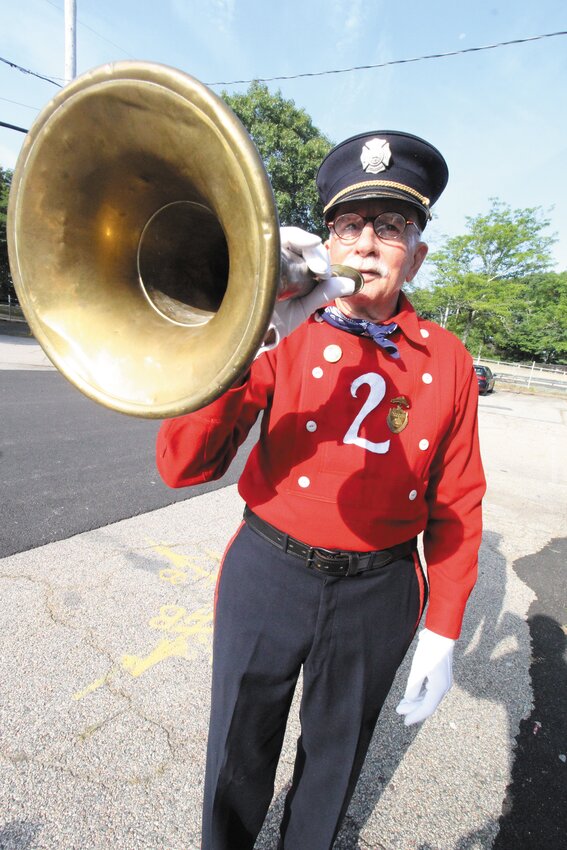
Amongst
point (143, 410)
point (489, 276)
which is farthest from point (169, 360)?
point (489, 276)

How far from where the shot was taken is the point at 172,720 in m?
1.98

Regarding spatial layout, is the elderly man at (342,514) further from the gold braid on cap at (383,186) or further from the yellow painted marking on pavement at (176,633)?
the yellow painted marking on pavement at (176,633)

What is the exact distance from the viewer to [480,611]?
3178mm

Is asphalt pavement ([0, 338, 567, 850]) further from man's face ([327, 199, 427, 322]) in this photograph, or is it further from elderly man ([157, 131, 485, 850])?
man's face ([327, 199, 427, 322])

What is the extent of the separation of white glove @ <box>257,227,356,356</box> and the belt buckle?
58 centimetres

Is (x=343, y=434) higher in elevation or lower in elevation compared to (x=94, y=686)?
higher

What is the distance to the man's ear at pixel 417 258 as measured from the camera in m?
1.42

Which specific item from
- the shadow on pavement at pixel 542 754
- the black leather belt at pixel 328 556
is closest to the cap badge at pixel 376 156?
the black leather belt at pixel 328 556

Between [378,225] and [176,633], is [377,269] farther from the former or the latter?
[176,633]

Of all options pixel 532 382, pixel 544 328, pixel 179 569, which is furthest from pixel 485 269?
pixel 179 569

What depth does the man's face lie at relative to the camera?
1272 millimetres

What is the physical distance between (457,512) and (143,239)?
1.17m

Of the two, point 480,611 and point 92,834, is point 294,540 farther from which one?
point 480,611

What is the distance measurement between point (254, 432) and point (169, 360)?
6.55 metres
